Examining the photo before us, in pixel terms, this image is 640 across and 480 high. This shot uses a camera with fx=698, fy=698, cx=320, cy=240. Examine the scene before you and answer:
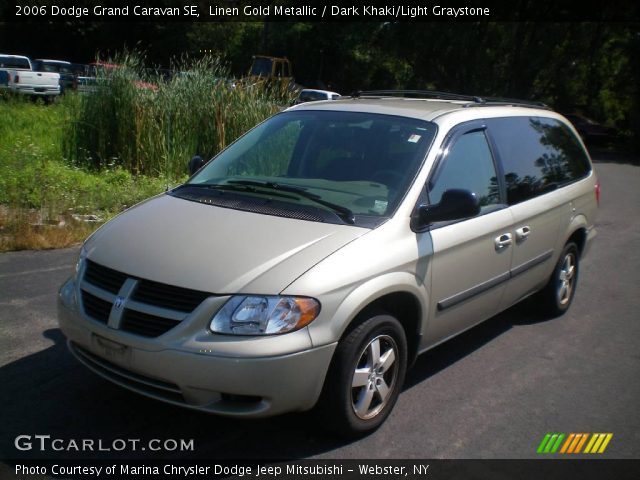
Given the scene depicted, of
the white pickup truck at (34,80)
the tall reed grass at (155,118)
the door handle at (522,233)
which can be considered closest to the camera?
the door handle at (522,233)

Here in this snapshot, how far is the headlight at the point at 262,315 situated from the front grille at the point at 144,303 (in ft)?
0.48

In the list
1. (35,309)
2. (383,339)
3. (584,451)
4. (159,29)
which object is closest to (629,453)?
(584,451)

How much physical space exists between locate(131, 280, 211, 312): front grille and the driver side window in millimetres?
1673

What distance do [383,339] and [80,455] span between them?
5.64 ft

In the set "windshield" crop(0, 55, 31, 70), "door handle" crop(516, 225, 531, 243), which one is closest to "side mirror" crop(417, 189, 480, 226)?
"door handle" crop(516, 225, 531, 243)

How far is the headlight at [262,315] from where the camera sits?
11.1 ft

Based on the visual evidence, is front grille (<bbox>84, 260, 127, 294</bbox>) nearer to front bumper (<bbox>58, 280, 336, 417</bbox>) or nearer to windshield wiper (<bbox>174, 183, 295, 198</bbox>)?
front bumper (<bbox>58, 280, 336, 417</bbox>)

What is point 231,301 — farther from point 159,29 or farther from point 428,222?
point 159,29

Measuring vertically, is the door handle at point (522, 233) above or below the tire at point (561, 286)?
above

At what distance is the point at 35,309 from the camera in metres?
5.64

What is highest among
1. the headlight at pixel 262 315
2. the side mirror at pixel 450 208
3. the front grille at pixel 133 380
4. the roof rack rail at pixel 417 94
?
the roof rack rail at pixel 417 94

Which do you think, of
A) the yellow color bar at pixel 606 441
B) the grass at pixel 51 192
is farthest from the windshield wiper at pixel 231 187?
the grass at pixel 51 192

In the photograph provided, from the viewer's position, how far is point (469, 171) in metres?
4.79

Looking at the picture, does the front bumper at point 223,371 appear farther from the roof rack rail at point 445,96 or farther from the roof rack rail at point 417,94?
the roof rack rail at point 417,94
